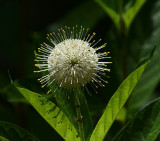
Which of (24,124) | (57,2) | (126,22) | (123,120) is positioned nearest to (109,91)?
(123,120)

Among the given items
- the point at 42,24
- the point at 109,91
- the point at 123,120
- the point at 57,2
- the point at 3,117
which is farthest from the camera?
the point at 42,24

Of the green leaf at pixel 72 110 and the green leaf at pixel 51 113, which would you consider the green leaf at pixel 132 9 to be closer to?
the green leaf at pixel 72 110

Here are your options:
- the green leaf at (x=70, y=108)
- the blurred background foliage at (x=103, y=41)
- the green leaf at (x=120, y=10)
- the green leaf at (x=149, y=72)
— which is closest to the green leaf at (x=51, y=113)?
the green leaf at (x=70, y=108)

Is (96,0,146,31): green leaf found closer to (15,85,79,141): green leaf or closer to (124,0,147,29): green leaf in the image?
(124,0,147,29): green leaf

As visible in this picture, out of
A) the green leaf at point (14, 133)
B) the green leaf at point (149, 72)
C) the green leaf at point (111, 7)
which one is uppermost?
the green leaf at point (111, 7)

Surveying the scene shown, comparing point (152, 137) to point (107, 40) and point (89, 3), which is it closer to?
point (107, 40)

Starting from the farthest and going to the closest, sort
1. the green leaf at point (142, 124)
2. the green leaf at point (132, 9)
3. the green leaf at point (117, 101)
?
the green leaf at point (132, 9) → the green leaf at point (142, 124) → the green leaf at point (117, 101)
